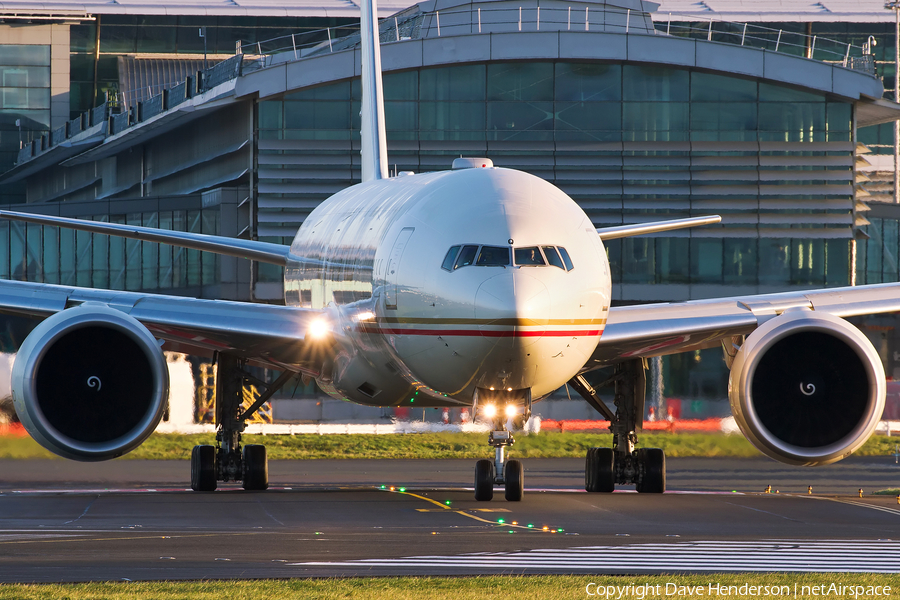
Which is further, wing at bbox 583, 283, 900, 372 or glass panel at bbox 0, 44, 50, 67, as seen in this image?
glass panel at bbox 0, 44, 50, 67

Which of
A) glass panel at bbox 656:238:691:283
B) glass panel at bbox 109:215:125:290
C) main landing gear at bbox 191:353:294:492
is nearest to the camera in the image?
main landing gear at bbox 191:353:294:492

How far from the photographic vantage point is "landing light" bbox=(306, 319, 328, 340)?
18.6 metres

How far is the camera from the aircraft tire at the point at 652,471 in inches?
826

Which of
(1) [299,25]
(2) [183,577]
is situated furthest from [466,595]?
(1) [299,25]

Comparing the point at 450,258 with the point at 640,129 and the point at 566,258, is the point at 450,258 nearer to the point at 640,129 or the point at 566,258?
the point at 566,258

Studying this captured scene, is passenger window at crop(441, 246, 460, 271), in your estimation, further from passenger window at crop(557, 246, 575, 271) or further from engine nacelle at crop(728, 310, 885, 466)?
engine nacelle at crop(728, 310, 885, 466)

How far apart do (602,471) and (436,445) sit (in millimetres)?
10687

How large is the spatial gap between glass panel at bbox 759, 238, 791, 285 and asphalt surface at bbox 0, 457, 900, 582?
54.2 feet

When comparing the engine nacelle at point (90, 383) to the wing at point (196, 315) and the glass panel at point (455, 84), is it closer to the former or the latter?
the wing at point (196, 315)

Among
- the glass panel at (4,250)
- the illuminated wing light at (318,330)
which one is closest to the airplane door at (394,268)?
the illuminated wing light at (318,330)

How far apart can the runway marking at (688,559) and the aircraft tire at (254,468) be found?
909 cm

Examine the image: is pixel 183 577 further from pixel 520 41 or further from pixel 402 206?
pixel 520 41

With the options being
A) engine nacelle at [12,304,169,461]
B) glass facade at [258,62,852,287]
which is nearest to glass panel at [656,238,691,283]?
glass facade at [258,62,852,287]

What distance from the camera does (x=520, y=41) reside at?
40.5m
